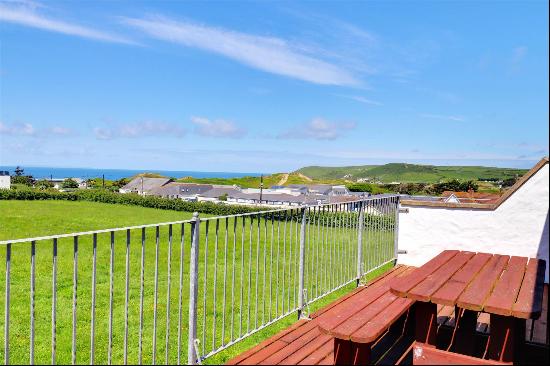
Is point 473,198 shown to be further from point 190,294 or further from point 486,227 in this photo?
point 190,294

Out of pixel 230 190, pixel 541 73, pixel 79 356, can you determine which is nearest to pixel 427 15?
pixel 541 73

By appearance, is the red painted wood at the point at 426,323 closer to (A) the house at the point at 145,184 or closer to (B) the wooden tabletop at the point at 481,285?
(B) the wooden tabletop at the point at 481,285

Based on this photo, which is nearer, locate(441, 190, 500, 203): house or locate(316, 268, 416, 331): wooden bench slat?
locate(316, 268, 416, 331): wooden bench slat

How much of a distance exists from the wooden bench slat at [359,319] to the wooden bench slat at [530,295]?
2.53 feet

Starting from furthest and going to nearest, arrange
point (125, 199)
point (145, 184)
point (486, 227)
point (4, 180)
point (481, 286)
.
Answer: point (145, 184) < point (4, 180) < point (125, 199) < point (486, 227) < point (481, 286)

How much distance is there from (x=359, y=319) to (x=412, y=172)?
158 meters

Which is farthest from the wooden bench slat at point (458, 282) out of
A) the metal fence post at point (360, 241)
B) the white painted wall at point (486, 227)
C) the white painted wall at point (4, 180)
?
the white painted wall at point (4, 180)

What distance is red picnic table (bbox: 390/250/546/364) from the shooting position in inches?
88.5

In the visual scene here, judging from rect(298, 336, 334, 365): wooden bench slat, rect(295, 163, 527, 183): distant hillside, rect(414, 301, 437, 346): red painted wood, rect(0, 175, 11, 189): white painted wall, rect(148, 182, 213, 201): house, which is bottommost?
rect(148, 182, 213, 201): house

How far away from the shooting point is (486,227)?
582 centimetres

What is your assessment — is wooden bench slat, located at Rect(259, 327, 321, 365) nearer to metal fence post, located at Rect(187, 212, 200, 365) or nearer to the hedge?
metal fence post, located at Rect(187, 212, 200, 365)

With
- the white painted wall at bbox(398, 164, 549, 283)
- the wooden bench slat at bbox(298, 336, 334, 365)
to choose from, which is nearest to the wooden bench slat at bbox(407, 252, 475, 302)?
the wooden bench slat at bbox(298, 336, 334, 365)

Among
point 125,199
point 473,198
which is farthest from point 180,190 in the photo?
point 473,198

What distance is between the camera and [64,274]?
8305 mm
